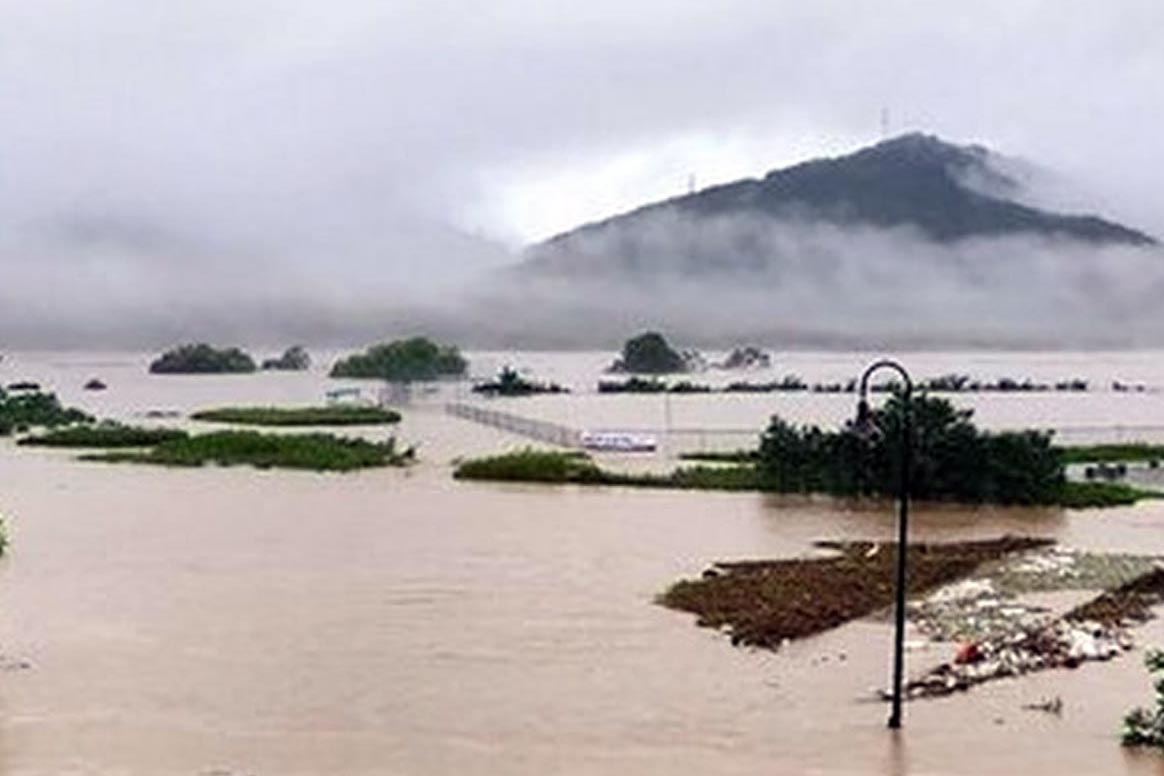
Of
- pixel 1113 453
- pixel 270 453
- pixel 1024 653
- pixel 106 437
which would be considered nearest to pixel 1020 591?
pixel 1024 653

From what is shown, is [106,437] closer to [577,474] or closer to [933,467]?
[577,474]

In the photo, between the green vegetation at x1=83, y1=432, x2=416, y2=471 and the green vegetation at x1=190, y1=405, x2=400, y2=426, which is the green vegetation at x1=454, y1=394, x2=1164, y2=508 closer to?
the green vegetation at x1=83, y1=432, x2=416, y2=471

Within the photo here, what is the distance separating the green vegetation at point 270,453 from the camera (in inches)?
2002

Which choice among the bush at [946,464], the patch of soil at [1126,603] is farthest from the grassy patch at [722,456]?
the patch of soil at [1126,603]

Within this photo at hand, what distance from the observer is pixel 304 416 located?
72438 mm

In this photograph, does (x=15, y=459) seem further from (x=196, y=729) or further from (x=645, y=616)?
(x=196, y=729)

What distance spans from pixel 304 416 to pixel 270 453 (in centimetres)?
2017

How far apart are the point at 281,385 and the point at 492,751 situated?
117529 millimetres

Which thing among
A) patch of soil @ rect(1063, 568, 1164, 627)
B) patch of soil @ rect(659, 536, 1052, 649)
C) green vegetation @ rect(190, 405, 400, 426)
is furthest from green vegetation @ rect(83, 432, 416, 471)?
patch of soil @ rect(1063, 568, 1164, 627)

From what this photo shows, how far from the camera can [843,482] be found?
140 ft

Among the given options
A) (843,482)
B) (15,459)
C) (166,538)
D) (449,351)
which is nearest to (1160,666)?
(166,538)

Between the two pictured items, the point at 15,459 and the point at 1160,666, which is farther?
the point at 15,459

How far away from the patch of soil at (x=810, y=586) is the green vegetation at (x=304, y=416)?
4008 cm

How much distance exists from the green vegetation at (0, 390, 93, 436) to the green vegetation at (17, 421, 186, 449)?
6419mm
